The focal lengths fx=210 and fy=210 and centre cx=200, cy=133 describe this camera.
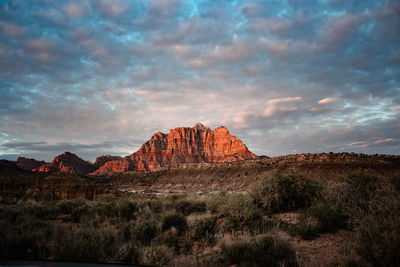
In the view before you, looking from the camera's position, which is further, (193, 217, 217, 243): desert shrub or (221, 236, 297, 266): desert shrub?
(193, 217, 217, 243): desert shrub

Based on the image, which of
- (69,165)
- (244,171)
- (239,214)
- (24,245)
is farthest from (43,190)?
(69,165)

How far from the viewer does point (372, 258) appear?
4375 millimetres

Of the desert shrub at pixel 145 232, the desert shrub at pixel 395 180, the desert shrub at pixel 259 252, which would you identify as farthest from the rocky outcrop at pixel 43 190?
the desert shrub at pixel 395 180

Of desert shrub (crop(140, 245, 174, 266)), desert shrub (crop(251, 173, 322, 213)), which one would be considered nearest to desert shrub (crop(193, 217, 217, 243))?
desert shrub (crop(140, 245, 174, 266))

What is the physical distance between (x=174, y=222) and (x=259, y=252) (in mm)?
4465

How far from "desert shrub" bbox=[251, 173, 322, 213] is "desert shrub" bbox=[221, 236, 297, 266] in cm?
477

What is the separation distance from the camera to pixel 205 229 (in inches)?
321

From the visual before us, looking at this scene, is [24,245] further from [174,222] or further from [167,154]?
[167,154]

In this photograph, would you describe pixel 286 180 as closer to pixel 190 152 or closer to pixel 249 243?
pixel 249 243

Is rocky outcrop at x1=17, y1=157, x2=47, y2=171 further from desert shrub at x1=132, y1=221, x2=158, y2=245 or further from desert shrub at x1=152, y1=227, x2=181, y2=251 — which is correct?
desert shrub at x1=152, y1=227, x2=181, y2=251

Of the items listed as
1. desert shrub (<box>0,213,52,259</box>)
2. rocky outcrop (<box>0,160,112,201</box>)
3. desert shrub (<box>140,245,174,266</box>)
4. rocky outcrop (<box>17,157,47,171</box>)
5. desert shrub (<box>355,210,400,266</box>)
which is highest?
rocky outcrop (<box>17,157,47,171</box>)

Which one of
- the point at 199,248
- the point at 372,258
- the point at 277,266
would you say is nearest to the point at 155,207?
the point at 199,248

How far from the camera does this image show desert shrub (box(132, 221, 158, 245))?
726 centimetres

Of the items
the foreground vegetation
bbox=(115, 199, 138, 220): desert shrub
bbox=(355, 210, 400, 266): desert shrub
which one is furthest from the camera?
bbox=(115, 199, 138, 220): desert shrub
